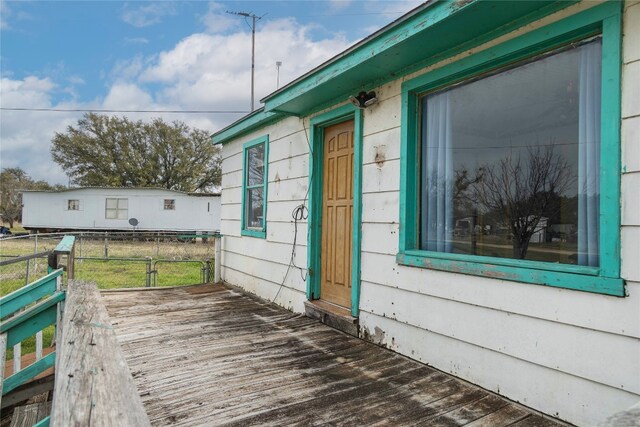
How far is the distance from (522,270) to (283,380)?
5.08 feet

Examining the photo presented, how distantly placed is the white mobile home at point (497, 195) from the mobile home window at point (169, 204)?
17882 millimetres

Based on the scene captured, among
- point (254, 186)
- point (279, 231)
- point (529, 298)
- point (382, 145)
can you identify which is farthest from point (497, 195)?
point (254, 186)

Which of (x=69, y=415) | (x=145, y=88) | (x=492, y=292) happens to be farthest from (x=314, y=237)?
(x=145, y=88)

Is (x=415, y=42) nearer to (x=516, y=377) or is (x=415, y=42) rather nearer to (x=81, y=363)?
(x=516, y=377)

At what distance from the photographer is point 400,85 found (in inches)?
118

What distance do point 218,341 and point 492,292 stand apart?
2109 millimetres

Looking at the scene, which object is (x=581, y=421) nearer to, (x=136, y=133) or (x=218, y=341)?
(x=218, y=341)

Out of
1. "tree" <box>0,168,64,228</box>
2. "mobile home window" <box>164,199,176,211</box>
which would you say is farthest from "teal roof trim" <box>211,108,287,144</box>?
"tree" <box>0,168,64,228</box>

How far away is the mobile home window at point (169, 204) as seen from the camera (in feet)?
65.5

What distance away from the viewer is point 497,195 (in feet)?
7.84

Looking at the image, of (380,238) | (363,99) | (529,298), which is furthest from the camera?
(363,99)

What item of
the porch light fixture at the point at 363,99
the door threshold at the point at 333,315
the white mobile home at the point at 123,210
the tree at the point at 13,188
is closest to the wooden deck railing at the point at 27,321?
the door threshold at the point at 333,315

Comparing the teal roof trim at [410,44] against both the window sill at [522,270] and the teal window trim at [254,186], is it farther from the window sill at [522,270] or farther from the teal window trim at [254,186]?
the window sill at [522,270]

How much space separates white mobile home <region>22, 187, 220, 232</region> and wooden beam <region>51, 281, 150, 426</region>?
1915 centimetres
